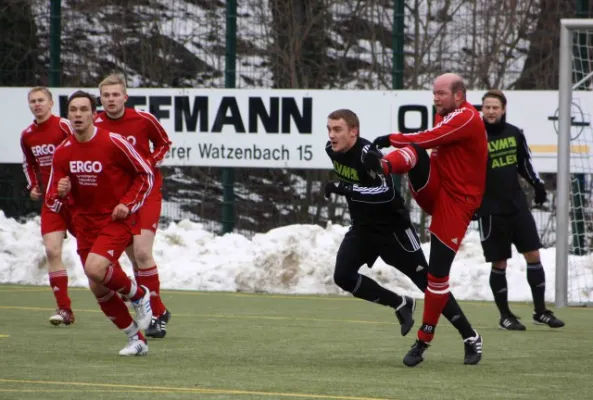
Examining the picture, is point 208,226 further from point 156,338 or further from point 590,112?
point 156,338

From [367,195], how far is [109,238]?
174 centimetres

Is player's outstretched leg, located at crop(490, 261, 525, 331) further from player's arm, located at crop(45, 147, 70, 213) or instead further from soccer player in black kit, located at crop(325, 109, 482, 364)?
player's arm, located at crop(45, 147, 70, 213)

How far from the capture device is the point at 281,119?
55.9 feet

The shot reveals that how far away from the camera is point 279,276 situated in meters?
15.6

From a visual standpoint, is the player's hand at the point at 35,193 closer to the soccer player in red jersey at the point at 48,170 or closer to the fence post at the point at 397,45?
the soccer player in red jersey at the point at 48,170

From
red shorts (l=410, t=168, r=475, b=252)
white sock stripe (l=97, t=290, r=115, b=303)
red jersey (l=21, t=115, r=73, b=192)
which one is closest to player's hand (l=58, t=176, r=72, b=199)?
white sock stripe (l=97, t=290, r=115, b=303)

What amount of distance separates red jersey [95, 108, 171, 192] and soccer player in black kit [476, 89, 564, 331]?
111 inches

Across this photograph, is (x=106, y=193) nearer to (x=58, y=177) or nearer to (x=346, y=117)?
(x=58, y=177)

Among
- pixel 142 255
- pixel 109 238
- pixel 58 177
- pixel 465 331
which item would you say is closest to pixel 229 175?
pixel 142 255

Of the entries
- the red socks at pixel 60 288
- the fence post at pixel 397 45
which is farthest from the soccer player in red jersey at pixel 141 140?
the fence post at pixel 397 45

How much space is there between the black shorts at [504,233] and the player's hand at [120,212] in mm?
3988

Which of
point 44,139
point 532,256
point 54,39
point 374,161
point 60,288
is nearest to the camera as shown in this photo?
point 374,161

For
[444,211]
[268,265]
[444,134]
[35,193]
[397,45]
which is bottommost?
[268,265]

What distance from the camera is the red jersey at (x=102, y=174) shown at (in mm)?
8633
